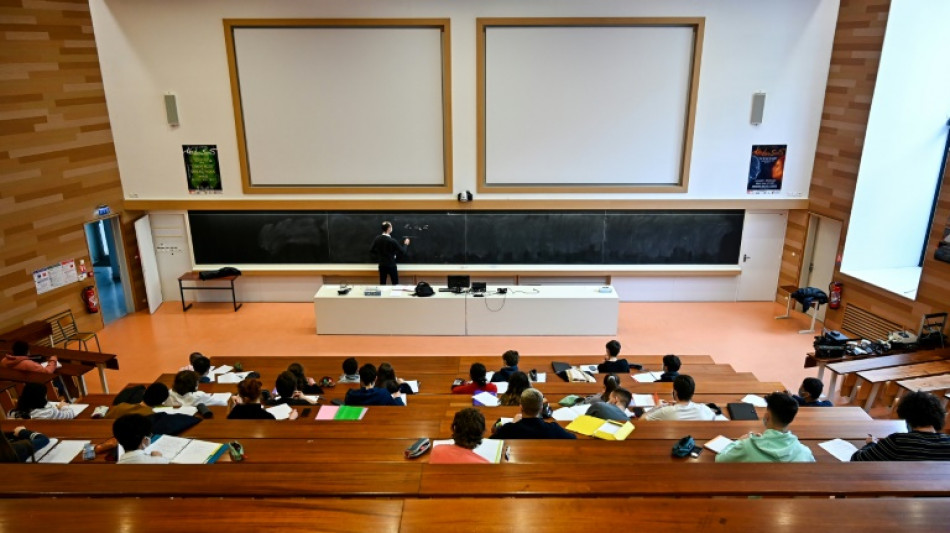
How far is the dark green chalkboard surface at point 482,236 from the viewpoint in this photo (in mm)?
10812

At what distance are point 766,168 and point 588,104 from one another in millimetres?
3465

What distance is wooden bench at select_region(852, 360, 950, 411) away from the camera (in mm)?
6521

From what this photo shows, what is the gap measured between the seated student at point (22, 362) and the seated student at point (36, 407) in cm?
103

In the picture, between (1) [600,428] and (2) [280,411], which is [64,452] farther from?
(1) [600,428]

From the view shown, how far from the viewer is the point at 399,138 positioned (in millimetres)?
10453

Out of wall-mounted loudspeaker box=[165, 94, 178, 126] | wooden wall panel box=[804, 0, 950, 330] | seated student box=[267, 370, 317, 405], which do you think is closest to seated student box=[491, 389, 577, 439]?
seated student box=[267, 370, 317, 405]

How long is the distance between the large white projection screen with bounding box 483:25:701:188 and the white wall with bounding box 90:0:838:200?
0.31 m

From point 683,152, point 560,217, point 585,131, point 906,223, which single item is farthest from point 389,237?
point 906,223

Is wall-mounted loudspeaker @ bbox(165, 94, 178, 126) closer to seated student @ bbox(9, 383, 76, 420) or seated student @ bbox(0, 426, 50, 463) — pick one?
seated student @ bbox(9, 383, 76, 420)

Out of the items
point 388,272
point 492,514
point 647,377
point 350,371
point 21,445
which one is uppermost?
point 492,514

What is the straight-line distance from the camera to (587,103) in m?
10.2

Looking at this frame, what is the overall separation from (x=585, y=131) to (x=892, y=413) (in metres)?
6.28

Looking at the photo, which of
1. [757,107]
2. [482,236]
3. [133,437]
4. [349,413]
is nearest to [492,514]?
[133,437]

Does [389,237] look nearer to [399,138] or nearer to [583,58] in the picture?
[399,138]
